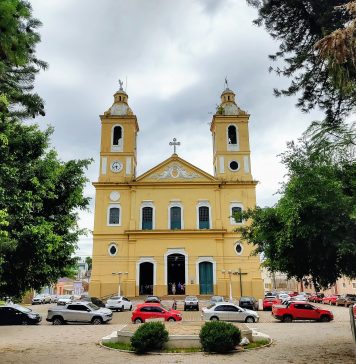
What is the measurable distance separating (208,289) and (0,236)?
30366 millimetres

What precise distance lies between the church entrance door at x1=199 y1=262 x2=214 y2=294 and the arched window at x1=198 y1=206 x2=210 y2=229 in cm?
358

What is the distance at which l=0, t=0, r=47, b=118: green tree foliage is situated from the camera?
5.61 m

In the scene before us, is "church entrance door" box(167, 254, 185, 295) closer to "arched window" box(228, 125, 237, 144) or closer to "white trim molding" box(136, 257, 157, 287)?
"white trim molding" box(136, 257, 157, 287)

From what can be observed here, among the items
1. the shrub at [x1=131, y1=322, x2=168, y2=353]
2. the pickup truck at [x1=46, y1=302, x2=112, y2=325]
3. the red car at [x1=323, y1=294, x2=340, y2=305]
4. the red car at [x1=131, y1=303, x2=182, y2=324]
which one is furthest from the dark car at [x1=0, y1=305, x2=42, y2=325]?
the red car at [x1=323, y1=294, x2=340, y2=305]

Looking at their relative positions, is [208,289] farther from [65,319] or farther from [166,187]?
[65,319]

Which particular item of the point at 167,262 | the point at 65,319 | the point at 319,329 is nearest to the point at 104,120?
the point at 167,262

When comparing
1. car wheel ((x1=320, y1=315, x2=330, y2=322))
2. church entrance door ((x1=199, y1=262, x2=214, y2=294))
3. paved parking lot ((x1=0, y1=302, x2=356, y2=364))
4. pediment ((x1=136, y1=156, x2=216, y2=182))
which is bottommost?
paved parking lot ((x1=0, y1=302, x2=356, y2=364))

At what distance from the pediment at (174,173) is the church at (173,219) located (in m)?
0.10

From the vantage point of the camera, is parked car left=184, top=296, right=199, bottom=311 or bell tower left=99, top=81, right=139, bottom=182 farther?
bell tower left=99, top=81, right=139, bottom=182

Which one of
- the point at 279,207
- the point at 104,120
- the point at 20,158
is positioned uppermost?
the point at 104,120

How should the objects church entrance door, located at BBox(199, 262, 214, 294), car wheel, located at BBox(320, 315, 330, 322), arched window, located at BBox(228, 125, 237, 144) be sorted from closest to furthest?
car wheel, located at BBox(320, 315, 330, 322) → church entrance door, located at BBox(199, 262, 214, 294) → arched window, located at BBox(228, 125, 237, 144)

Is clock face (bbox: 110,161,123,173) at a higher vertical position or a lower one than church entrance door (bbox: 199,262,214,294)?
higher

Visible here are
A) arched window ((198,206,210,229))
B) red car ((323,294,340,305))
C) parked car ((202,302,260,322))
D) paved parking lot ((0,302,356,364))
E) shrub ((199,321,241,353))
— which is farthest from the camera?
red car ((323,294,340,305))

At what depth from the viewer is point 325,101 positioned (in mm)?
8859
